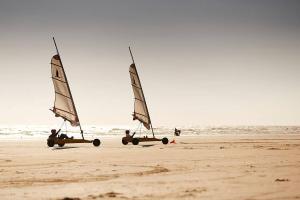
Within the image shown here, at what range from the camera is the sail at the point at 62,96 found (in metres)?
37.3

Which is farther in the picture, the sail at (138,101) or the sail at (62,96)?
the sail at (138,101)

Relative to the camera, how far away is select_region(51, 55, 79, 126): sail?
37312 millimetres

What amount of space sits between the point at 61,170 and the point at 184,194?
705 centimetres

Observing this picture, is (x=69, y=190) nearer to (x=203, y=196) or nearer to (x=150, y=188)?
(x=150, y=188)

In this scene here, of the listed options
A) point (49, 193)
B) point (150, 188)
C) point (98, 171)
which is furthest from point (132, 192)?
point (98, 171)

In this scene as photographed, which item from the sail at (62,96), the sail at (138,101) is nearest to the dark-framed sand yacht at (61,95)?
the sail at (62,96)

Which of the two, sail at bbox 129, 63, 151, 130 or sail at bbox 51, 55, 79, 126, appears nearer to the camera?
sail at bbox 51, 55, 79, 126

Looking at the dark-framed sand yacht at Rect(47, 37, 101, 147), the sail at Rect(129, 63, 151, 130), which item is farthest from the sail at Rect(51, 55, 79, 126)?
the sail at Rect(129, 63, 151, 130)

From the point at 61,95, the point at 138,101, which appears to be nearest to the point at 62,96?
the point at 61,95

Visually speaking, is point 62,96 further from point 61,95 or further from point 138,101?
point 138,101

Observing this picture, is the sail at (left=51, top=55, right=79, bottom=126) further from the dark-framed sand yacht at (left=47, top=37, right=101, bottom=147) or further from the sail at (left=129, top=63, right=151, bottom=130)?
the sail at (left=129, top=63, right=151, bottom=130)

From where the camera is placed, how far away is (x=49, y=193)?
31.6ft

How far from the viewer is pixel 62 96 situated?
123 feet

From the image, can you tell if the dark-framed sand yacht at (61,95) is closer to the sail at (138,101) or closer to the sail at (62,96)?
the sail at (62,96)
